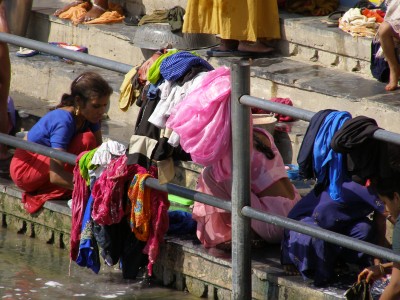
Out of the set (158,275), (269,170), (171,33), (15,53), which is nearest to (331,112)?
(269,170)

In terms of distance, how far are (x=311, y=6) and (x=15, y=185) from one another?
3.05m

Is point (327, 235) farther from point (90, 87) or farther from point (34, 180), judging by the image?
point (34, 180)

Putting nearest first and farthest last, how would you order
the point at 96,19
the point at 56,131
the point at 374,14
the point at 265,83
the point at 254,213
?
the point at 254,213 → the point at 56,131 → the point at 265,83 → the point at 374,14 → the point at 96,19

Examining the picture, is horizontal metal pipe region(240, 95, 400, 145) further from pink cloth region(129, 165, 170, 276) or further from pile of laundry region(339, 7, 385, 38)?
→ pile of laundry region(339, 7, 385, 38)

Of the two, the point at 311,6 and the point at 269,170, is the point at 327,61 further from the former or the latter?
the point at 269,170

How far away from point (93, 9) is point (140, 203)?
451 cm

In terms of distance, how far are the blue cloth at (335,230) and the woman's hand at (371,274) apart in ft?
1.00

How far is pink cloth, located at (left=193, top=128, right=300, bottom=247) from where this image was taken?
591cm

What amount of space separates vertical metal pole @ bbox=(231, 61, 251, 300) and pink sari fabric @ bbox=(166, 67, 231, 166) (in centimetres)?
11

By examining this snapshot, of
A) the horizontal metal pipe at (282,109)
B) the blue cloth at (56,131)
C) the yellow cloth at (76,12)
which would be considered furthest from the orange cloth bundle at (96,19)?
the horizontal metal pipe at (282,109)

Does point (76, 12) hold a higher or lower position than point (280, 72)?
higher

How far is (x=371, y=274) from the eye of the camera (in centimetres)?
513

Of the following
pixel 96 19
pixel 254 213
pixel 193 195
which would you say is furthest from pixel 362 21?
pixel 254 213

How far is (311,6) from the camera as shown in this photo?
356 inches
